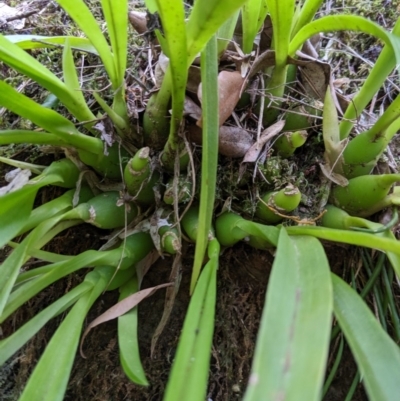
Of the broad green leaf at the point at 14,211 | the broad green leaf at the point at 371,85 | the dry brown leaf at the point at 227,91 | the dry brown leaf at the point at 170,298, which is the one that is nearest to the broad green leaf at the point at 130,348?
the dry brown leaf at the point at 170,298

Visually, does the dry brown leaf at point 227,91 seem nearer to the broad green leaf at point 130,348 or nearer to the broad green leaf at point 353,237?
the broad green leaf at point 353,237

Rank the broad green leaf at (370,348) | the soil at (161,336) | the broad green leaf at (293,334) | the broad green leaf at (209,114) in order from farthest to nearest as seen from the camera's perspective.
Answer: the soil at (161,336) < the broad green leaf at (209,114) < the broad green leaf at (370,348) < the broad green leaf at (293,334)

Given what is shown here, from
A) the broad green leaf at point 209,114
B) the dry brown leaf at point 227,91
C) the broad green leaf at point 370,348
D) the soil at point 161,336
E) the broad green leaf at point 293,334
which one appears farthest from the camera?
the soil at point 161,336

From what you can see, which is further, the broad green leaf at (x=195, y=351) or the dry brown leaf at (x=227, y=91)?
the dry brown leaf at (x=227, y=91)

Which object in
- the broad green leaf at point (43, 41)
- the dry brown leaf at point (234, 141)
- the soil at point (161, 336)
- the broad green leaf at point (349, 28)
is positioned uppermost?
the broad green leaf at point (349, 28)

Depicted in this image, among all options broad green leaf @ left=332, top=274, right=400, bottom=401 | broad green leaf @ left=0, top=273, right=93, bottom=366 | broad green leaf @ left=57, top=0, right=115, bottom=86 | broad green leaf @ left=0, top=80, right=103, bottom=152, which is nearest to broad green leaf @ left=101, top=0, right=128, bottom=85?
broad green leaf @ left=57, top=0, right=115, bottom=86

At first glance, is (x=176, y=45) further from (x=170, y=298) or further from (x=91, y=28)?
(x=170, y=298)

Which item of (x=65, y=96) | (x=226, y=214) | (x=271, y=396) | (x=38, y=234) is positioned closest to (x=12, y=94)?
(x=65, y=96)

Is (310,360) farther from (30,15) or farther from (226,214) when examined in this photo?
(30,15)
